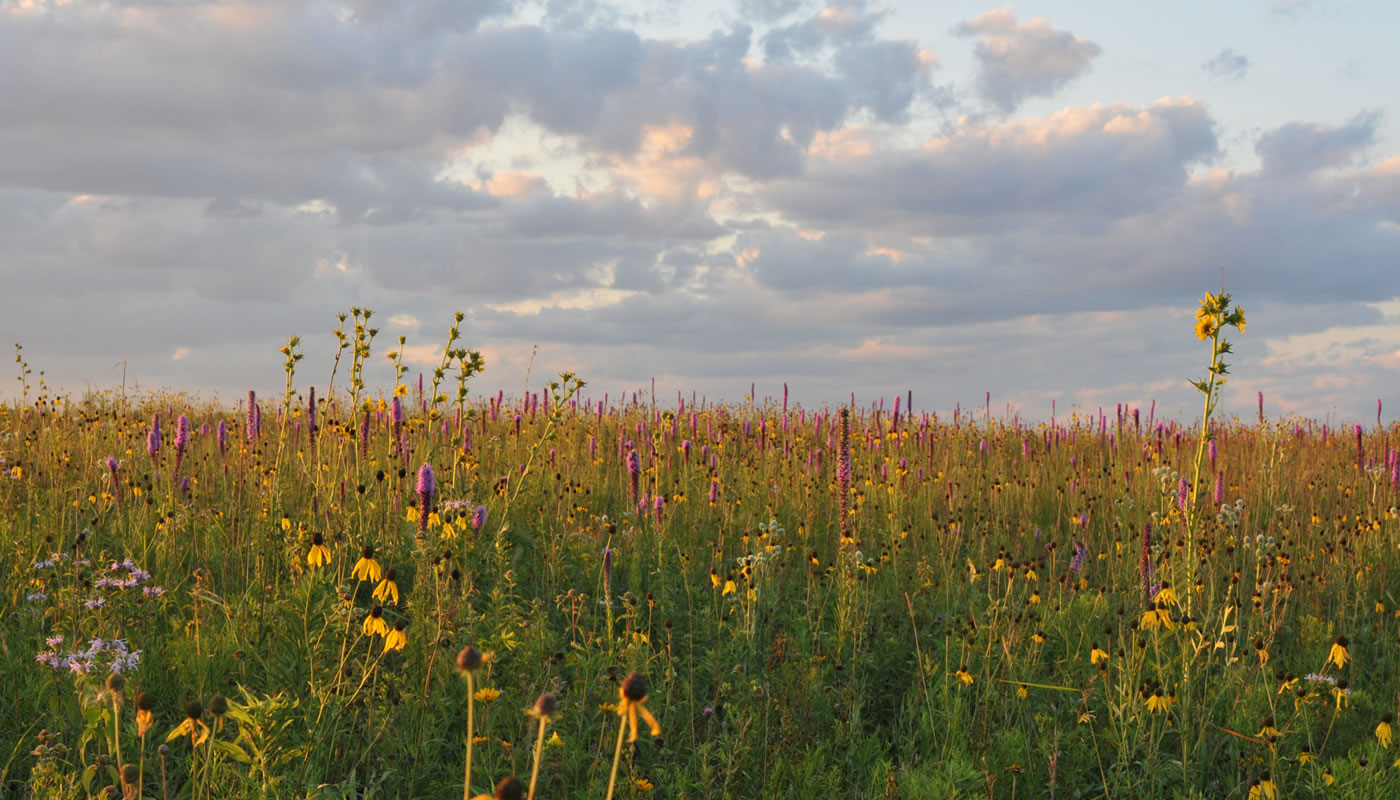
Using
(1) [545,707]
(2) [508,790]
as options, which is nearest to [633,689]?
(1) [545,707]

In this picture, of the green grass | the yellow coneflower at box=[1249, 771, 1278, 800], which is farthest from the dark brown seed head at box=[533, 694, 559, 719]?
the yellow coneflower at box=[1249, 771, 1278, 800]

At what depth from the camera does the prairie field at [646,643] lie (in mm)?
3164

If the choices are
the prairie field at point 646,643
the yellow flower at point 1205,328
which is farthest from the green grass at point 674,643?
the yellow flower at point 1205,328

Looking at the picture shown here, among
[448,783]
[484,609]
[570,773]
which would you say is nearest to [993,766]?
[570,773]

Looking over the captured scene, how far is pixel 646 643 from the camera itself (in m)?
3.92

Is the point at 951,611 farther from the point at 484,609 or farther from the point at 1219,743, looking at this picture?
the point at 484,609

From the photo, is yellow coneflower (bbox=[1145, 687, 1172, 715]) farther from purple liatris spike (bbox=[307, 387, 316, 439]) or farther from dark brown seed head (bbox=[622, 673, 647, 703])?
purple liatris spike (bbox=[307, 387, 316, 439])

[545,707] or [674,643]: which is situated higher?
[545,707]

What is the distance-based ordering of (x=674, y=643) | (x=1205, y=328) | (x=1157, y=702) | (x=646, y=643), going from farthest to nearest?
(x=674, y=643)
(x=1205, y=328)
(x=646, y=643)
(x=1157, y=702)

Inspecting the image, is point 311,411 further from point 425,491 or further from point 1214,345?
point 1214,345

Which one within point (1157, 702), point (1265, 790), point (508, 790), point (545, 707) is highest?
point (545, 707)

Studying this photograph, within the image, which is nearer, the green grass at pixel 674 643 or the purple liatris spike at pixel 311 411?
the green grass at pixel 674 643

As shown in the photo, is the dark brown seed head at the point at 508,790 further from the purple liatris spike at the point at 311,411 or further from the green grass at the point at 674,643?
the purple liatris spike at the point at 311,411

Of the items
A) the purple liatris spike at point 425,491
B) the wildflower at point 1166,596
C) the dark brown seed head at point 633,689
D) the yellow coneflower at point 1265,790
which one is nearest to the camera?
the dark brown seed head at point 633,689
